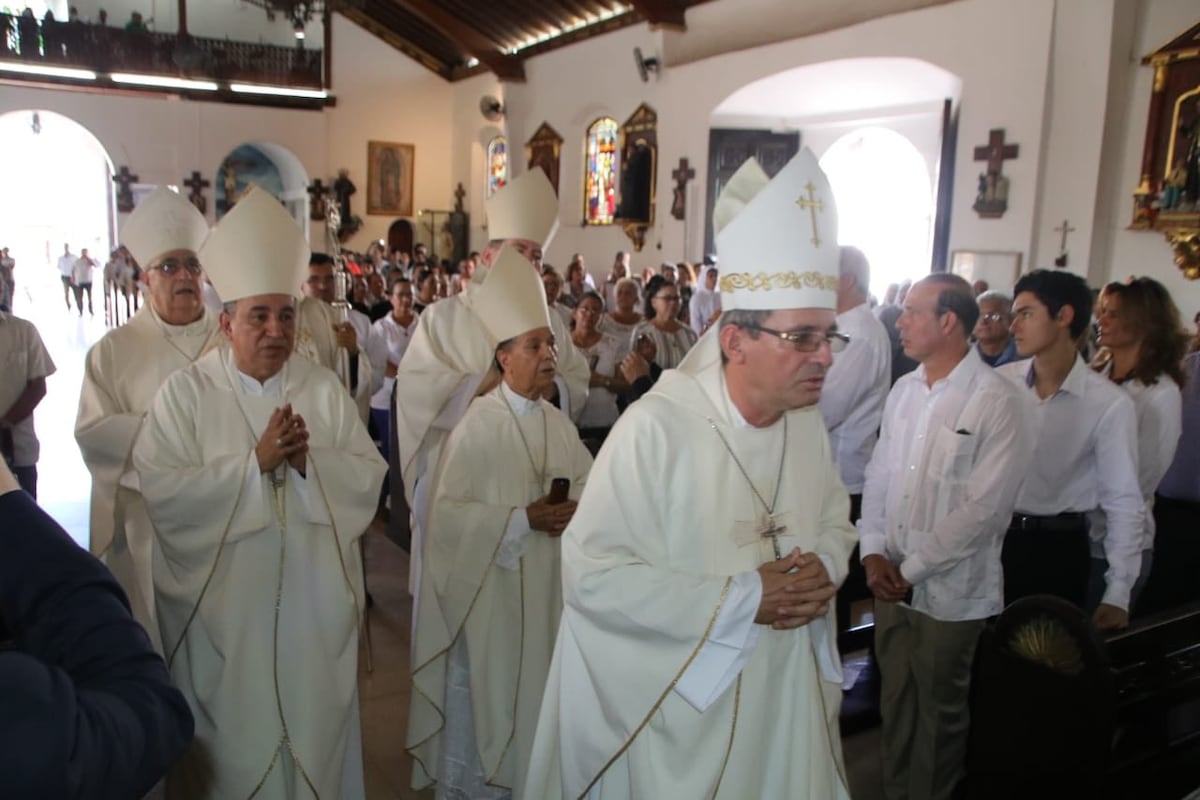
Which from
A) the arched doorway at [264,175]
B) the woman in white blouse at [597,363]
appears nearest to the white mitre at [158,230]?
the woman in white blouse at [597,363]

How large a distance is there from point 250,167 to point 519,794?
2232cm

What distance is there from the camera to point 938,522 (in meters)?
3.03

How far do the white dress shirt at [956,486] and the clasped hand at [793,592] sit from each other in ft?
3.50

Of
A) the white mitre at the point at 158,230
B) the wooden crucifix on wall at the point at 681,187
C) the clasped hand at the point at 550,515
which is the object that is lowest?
the clasped hand at the point at 550,515

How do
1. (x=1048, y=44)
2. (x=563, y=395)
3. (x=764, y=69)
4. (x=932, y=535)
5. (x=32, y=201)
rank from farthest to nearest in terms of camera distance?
(x=32, y=201), (x=764, y=69), (x=1048, y=44), (x=563, y=395), (x=932, y=535)

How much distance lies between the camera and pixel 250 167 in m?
22.7

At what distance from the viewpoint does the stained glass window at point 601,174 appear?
17.4 m

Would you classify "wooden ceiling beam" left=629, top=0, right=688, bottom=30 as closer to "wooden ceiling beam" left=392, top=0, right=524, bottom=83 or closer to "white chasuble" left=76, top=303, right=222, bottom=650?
"wooden ceiling beam" left=392, top=0, right=524, bottom=83

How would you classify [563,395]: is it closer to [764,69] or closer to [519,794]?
[519,794]

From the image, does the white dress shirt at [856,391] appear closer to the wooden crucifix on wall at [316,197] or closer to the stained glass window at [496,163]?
the stained glass window at [496,163]

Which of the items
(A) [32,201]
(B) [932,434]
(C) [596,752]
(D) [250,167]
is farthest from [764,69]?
(A) [32,201]

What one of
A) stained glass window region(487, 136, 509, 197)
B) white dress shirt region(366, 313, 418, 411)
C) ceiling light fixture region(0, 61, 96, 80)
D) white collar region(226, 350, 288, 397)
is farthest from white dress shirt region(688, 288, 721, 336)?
ceiling light fixture region(0, 61, 96, 80)

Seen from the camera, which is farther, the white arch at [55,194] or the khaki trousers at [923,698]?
the white arch at [55,194]

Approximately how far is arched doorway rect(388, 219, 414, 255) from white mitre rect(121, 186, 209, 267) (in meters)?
19.2
